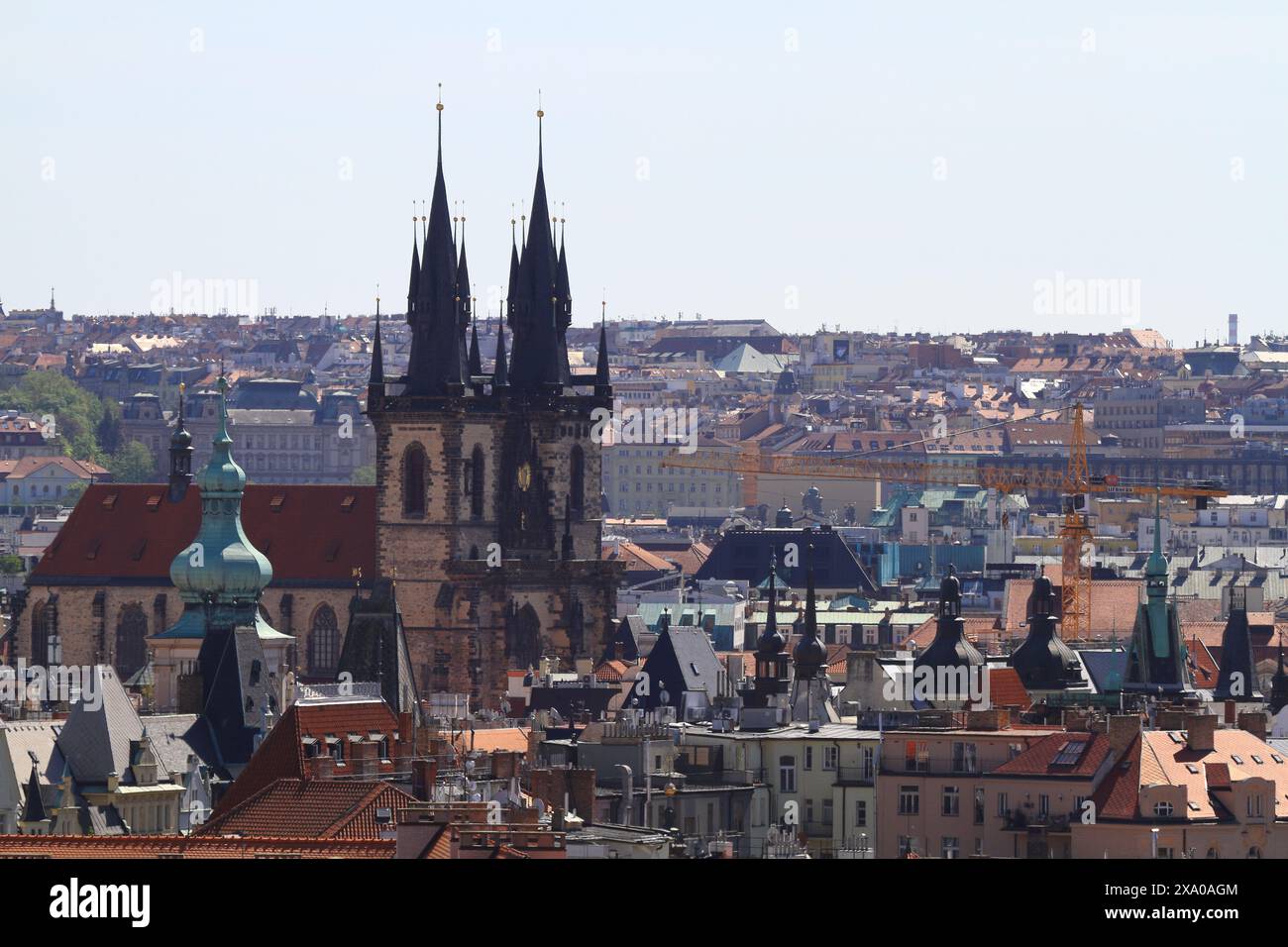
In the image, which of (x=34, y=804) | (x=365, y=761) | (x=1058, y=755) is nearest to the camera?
(x=1058, y=755)

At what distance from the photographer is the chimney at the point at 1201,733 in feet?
196

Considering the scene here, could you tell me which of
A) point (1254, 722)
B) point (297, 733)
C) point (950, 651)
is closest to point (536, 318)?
point (950, 651)

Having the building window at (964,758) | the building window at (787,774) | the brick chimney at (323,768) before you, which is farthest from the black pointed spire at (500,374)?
the building window at (964,758)

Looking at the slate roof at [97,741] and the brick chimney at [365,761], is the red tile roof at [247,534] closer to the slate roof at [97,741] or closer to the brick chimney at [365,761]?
the slate roof at [97,741]

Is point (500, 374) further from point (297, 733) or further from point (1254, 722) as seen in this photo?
point (297, 733)

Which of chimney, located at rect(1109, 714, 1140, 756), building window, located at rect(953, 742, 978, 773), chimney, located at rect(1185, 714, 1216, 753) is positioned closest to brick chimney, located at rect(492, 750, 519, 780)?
building window, located at rect(953, 742, 978, 773)

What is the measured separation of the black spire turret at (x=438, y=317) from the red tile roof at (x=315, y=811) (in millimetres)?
54661

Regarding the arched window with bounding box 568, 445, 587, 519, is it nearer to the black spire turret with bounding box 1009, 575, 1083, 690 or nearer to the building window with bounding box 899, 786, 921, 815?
the black spire turret with bounding box 1009, 575, 1083, 690

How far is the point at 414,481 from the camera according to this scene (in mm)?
114812

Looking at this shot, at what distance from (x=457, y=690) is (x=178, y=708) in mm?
25450

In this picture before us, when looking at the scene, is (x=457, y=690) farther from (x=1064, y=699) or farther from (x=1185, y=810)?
(x=1185, y=810)

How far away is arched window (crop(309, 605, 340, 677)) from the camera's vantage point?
113250mm

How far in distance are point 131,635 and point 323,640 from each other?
5770 millimetres
